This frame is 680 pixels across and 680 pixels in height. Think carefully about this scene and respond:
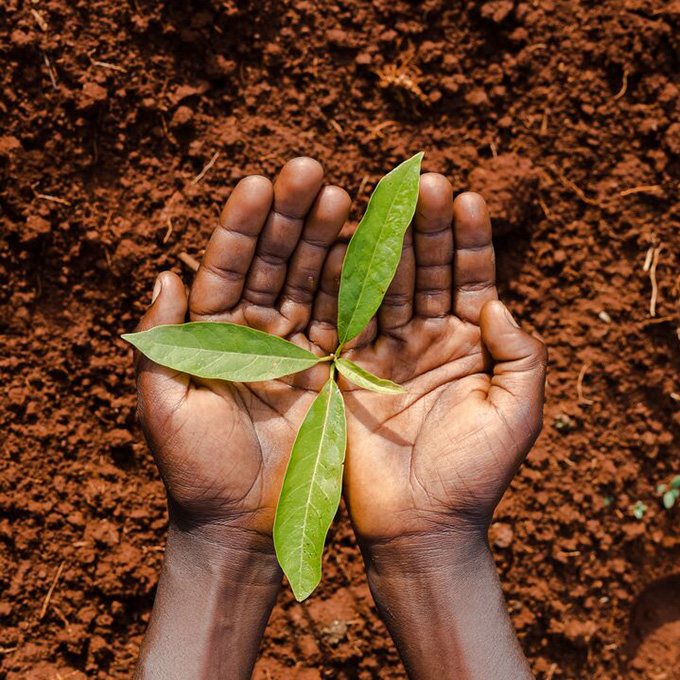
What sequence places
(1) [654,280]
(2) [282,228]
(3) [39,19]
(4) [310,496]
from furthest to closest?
(1) [654,280] → (3) [39,19] → (2) [282,228] → (4) [310,496]

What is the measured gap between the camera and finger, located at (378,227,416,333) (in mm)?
1859

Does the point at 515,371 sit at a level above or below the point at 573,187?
below

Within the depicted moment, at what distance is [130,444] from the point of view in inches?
88.6

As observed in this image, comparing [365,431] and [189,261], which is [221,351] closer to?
[365,431]

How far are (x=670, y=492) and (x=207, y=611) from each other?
4.67 feet

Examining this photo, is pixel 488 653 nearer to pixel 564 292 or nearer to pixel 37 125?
pixel 564 292

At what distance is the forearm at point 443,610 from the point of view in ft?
6.00

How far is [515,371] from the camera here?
1.79 meters

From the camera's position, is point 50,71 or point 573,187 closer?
point 50,71

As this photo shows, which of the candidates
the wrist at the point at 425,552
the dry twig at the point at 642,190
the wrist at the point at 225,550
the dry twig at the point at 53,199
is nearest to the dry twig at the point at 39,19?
the dry twig at the point at 53,199

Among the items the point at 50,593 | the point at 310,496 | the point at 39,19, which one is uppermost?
the point at 39,19

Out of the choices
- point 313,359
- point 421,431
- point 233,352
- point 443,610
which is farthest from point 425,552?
point 233,352

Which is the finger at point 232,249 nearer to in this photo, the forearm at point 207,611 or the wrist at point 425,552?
the forearm at point 207,611

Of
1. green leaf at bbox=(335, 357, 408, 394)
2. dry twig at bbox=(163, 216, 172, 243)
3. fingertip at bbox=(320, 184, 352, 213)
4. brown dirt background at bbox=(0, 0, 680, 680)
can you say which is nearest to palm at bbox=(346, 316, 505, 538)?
green leaf at bbox=(335, 357, 408, 394)
